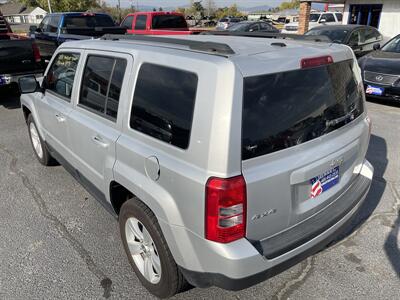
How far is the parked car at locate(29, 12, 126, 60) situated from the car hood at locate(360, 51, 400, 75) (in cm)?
665

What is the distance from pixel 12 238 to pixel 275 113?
2686 millimetres

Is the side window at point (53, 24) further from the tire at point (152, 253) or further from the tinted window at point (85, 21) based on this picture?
the tire at point (152, 253)

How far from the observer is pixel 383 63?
24.5 feet

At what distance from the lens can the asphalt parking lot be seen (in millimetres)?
2516

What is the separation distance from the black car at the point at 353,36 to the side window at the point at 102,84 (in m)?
8.46

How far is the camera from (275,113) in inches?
77.0

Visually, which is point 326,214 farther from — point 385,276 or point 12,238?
point 12,238

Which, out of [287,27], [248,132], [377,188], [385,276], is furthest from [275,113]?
[287,27]

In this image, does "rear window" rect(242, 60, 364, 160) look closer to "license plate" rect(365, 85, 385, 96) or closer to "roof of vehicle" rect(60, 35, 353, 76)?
"roof of vehicle" rect(60, 35, 353, 76)

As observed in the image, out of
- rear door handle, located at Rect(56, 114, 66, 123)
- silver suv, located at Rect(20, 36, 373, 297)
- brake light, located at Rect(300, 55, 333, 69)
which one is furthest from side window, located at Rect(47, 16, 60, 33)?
brake light, located at Rect(300, 55, 333, 69)

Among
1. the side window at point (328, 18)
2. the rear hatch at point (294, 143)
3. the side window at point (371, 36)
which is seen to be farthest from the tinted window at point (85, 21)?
the side window at point (328, 18)

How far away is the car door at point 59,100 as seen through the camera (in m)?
3.25

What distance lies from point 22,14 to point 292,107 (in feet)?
Result: 315

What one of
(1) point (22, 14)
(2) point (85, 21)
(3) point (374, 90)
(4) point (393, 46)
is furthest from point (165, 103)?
(1) point (22, 14)
